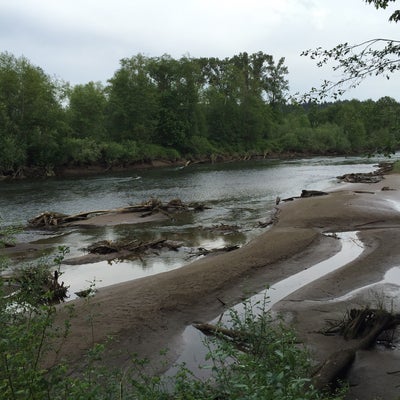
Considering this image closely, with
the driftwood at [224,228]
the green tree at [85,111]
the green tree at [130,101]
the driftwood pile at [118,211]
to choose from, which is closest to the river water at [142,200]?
the driftwood at [224,228]

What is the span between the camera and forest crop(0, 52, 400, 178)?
5556 centimetres

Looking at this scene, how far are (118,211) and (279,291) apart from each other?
1597 cm

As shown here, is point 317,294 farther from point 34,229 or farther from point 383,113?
point 34,229

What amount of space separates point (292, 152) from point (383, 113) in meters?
96.5

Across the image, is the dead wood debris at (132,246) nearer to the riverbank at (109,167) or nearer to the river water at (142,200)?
the river water at (142,200)

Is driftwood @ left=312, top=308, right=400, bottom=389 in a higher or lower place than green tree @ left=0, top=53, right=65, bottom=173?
lower

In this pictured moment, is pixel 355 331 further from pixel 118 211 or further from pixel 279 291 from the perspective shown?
pixel 118 211

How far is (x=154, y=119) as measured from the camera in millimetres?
79750

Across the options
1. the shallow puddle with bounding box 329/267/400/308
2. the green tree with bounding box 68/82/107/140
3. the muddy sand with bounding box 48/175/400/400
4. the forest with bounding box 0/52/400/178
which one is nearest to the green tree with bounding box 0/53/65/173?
the forest with bounding box 0/52/400/178

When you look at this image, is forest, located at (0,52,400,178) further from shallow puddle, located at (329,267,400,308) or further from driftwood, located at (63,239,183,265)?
driftwood, located at (63,239,183,265)

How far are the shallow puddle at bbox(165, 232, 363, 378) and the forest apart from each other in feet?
16.3

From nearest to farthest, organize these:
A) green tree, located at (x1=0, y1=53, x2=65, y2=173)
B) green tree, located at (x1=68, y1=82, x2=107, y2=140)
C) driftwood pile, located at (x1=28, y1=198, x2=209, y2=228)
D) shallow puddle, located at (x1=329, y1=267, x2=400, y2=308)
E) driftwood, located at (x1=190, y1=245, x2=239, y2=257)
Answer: shallow puddle, located at (x1=329, y1=267, x2=400, y2=308) < driftwood, located at (x1=190, y1=245, x2=239, y2=257) < driftwood pile, located at (x1=28, y1=198, x2=209, y2=228) < green tree, located at (x1=0, y1=53, x2=65, y2=173) < green tree, located at (x1=68, y1=82, x2=107, y2=140)

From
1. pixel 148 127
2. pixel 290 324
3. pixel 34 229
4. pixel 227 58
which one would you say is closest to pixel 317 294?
pixel 290 324

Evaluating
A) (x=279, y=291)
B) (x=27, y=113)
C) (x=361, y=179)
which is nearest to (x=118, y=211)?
(x=279, y=291)
